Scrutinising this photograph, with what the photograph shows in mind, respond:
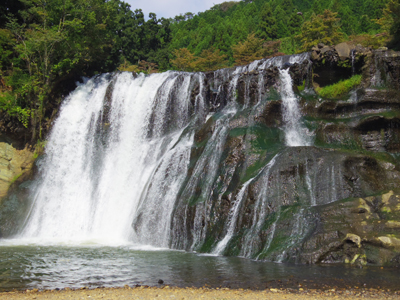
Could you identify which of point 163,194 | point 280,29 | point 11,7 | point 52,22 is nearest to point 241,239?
point 163,194

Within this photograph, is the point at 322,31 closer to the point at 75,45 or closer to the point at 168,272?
the point at 75,45

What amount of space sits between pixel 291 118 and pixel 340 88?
3.78 m

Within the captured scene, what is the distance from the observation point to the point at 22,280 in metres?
8.40

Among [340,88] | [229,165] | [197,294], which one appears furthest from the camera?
[340,88]

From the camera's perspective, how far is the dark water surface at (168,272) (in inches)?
306

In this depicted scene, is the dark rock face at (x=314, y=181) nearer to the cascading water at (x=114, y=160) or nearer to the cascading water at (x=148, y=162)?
the cascading water at (x=148, y=162)

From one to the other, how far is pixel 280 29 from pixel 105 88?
3527 centimetres

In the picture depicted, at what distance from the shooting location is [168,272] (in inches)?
361

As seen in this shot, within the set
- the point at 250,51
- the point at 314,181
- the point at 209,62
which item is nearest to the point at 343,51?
the point at 314,181

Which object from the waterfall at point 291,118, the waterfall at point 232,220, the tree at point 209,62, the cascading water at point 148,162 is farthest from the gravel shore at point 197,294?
the tree at point 209,62

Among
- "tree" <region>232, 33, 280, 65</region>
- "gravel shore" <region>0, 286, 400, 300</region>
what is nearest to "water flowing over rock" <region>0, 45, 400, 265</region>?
"gravel shore" <region>0, 286, 400, 300</region>

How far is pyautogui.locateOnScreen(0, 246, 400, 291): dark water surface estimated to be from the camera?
7.77m

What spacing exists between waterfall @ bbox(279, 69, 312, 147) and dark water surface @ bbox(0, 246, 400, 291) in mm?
7963

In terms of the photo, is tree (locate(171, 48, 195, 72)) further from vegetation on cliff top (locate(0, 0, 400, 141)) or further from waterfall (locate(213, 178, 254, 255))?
waterfall (locate(213, 178, 254, 255))
